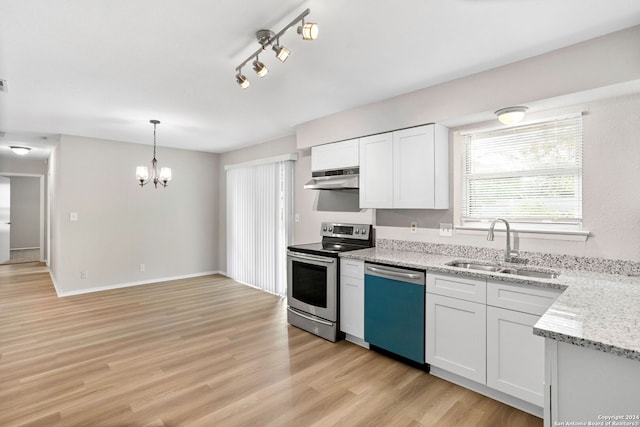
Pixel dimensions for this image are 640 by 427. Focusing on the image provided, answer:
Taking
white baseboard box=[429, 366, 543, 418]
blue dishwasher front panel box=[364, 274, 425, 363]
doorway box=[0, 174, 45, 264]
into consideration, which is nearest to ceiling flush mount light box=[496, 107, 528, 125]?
blue dishwasher front panel box=[364, 274, 425, 363]

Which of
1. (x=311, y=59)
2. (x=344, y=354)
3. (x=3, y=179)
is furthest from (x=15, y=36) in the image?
(x=3, y=179)

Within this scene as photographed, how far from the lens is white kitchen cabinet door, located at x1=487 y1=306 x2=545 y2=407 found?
2062 mm

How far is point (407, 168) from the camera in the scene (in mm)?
3127

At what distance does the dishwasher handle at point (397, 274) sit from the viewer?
264 centimetres

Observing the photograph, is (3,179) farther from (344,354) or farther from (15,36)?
(344,354)

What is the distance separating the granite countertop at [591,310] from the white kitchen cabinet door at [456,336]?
254 millimetres

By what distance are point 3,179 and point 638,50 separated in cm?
1077

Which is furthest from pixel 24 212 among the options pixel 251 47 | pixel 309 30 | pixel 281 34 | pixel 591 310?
pixel 591 310

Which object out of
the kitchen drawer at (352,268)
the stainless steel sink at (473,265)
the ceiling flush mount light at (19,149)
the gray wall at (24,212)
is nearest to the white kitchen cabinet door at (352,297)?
the kitchen drawer at (352,268)

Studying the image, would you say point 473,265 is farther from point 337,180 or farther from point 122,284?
point 122,284

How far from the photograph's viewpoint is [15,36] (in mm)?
2115

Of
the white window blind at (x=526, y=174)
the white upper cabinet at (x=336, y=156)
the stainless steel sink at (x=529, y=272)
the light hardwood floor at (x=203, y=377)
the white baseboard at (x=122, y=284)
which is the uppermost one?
the white upper cabinet at (x=336, y=156)

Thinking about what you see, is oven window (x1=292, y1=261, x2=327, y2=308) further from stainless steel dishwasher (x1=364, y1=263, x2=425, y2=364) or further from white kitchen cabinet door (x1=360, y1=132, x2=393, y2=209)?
white kitchen cabinet door (x1=360, y1=132, x2=393, y2=209)

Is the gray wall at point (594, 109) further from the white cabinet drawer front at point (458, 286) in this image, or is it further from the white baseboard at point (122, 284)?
the white baseboard at point (122, 284)
